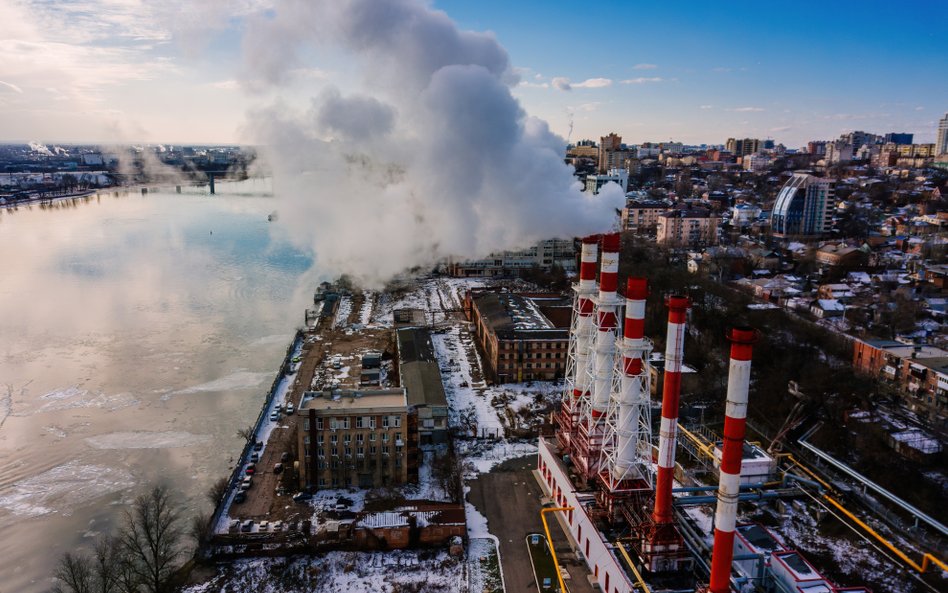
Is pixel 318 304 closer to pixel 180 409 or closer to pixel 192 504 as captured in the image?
pixel 180 409

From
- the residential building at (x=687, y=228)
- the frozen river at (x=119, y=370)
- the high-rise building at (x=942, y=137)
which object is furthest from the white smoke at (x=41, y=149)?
the high-rise building at (x=942, y=137)

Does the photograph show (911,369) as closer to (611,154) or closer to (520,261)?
Result: (520,261)

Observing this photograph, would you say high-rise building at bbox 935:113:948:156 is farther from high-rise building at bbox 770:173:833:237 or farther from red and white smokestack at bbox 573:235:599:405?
red and white smokestack at bbox 573:235:599:405

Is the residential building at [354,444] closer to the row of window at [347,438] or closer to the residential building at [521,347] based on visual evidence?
the row of window at [347,438]

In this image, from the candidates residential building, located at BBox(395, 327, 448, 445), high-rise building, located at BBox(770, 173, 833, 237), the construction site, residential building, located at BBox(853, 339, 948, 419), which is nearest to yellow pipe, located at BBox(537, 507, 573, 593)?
the construction site

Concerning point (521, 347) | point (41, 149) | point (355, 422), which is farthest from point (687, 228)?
point (41, 149)

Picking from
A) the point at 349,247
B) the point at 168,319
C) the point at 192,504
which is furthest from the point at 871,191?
the point at 192,504
